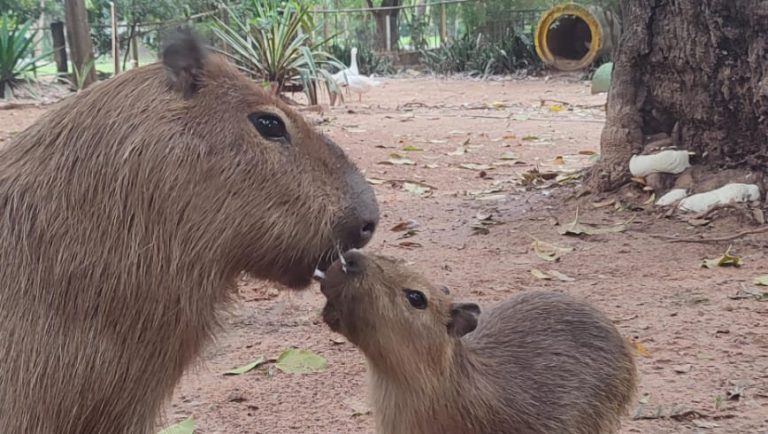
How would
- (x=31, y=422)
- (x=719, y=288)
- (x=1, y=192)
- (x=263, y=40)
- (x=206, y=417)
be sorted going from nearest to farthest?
(x=31, y=422) → (x=1, y=192) → (x=206, y=417) → (x=719, y=288) → (x=263, y=40)

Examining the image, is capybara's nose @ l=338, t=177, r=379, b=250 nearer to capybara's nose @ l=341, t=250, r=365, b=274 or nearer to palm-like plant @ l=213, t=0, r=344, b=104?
capybara's nose @ l=341, t=250, r=365, b=274

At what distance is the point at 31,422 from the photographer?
1.55m

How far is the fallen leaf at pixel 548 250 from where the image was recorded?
13.1 feet

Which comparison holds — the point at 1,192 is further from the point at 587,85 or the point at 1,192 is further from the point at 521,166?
the point at 587,85

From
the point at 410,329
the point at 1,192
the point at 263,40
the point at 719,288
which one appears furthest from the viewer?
the point at 263,40

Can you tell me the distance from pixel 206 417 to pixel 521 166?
4.34 meters

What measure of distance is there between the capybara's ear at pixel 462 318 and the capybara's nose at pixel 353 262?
0.37 meters

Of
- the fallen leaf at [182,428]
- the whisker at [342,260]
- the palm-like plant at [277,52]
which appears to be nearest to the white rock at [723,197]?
the fallen leaf at [182,428]

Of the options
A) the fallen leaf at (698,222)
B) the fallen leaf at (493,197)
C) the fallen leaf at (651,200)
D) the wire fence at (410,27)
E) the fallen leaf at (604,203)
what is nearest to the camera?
the fallen leaf at (698,222)

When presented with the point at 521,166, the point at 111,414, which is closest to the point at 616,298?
the point at 111,414

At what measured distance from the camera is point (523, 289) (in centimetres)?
364

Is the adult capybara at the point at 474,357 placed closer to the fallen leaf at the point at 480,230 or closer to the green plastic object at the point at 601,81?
the fallen leaf at the point at 480,230

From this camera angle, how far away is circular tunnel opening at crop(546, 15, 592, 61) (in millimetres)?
17438

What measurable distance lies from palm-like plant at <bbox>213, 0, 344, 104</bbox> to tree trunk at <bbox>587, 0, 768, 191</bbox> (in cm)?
607
